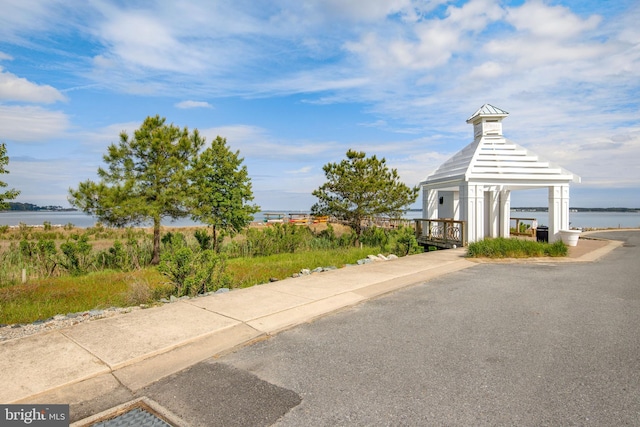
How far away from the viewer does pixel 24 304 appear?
7410 mm

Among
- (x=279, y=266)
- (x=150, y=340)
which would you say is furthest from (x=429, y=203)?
(x=150, y=340)

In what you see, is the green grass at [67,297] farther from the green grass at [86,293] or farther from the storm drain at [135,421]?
the storm drain at [135,421]

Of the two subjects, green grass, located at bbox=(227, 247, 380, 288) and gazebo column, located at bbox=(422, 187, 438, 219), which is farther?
gazebo column, located at bbox=(422, 187, 438, 219)

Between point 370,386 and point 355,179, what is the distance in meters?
15.3

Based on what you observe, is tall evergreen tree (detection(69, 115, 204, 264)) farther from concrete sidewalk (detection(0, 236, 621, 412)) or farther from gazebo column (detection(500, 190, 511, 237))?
gazebo column (detection(500, 190, 511, 237))

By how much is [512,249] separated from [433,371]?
9654 mm

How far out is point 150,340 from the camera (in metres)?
4.52

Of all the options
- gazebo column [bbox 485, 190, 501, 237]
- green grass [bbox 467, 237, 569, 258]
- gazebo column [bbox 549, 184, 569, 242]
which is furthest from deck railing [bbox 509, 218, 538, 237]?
green grass [bbox 467, 237, 569, 258]

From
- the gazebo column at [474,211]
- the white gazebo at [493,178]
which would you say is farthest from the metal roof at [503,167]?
the gazebo column at [474,211]

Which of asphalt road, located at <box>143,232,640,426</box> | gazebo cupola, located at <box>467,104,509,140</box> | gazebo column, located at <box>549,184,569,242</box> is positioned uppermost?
gazebo cupola, located at <box>467,104,509,140</box>

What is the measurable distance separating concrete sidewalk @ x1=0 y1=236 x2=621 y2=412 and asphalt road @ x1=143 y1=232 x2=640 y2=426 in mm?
298

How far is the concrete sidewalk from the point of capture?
3.52 m

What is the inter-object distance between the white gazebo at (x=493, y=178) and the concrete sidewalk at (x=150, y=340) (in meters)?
8.66

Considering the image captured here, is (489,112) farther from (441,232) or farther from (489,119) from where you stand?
(441,232)
